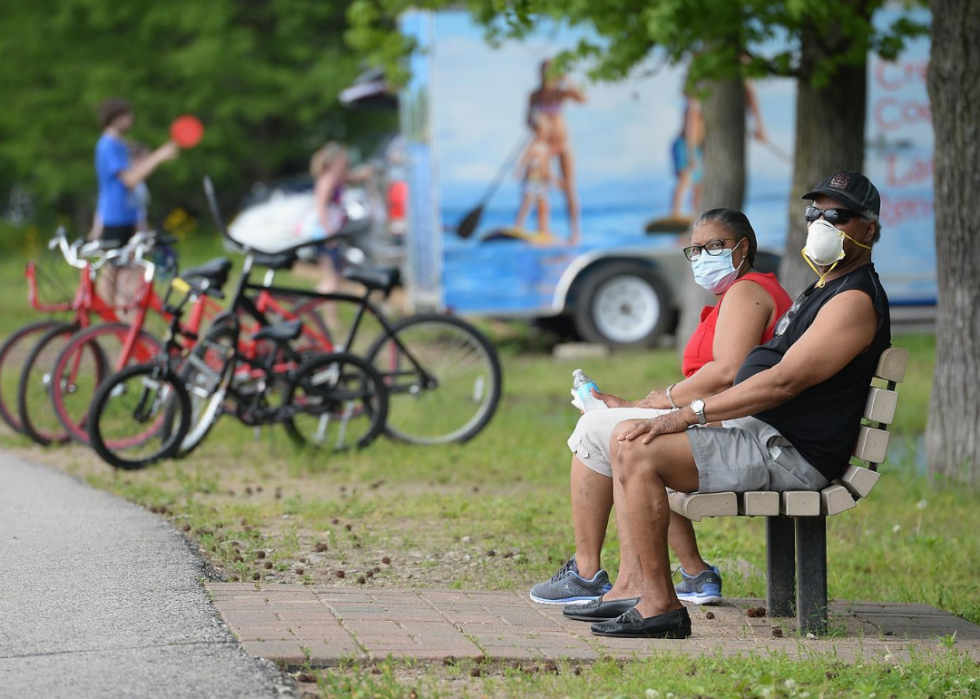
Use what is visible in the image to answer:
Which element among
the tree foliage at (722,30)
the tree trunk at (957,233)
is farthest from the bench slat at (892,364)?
the tree foliage at (722,30)

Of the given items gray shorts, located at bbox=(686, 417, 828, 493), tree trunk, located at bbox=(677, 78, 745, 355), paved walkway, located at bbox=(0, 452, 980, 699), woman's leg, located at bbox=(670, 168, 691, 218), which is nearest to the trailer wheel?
woman's leg, located at bbox=(670, 168, 691, 218)

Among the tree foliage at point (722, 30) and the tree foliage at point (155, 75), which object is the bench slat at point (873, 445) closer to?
the tree foliage at point (722, 30)

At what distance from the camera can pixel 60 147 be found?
86.2ft

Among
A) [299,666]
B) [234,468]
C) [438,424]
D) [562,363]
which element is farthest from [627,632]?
[562,363]

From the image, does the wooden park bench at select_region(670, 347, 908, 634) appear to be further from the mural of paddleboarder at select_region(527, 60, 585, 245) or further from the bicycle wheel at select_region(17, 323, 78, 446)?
the mural of paddleboarder at select_region(527, 60, 585, 245)

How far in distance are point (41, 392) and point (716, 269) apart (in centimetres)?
502

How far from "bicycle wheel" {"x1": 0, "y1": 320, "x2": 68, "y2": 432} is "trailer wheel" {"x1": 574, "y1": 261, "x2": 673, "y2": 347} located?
6.36 m

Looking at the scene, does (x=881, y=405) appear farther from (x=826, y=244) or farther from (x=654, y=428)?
(x=654, y=428)

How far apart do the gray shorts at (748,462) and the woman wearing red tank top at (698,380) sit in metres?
0.24

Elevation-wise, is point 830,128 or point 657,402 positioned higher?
point 830,128

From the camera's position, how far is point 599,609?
16.0ft

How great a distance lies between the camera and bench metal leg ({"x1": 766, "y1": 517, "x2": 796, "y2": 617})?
5.18 metres

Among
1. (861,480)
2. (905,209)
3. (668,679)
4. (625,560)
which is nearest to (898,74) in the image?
(905,209)

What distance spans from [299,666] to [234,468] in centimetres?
404
